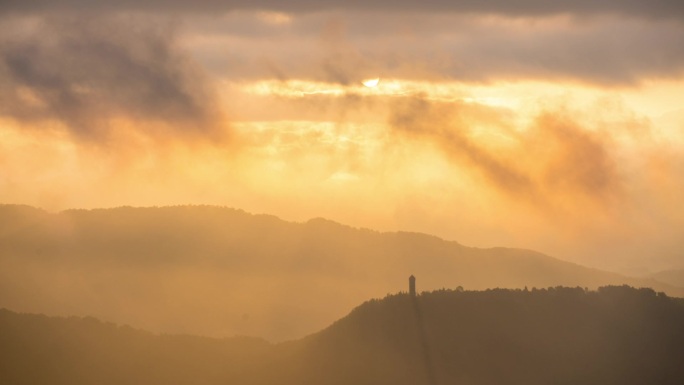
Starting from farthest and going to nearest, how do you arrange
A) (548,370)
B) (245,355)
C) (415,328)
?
(245,355), (415,328), (548,370)

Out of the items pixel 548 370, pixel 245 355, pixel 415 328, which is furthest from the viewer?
pixel 245 355

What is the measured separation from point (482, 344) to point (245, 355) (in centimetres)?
1876

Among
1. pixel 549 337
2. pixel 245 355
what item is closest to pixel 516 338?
pixel 549 337

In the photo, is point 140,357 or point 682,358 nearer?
point 682,358

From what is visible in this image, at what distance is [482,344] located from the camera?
67.4m

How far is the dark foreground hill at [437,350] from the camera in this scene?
6606 centimetres

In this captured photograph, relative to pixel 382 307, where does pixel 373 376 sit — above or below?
below

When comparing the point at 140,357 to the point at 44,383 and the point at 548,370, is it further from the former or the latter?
the point at 548,370

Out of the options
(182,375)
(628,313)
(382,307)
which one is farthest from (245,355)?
(628,313)

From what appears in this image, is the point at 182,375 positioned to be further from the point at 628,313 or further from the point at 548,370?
the point at 628,313

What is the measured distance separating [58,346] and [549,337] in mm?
37441

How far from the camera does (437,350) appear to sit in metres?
67.9

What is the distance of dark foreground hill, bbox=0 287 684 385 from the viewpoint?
217 feet

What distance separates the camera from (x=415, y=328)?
69875 mm
